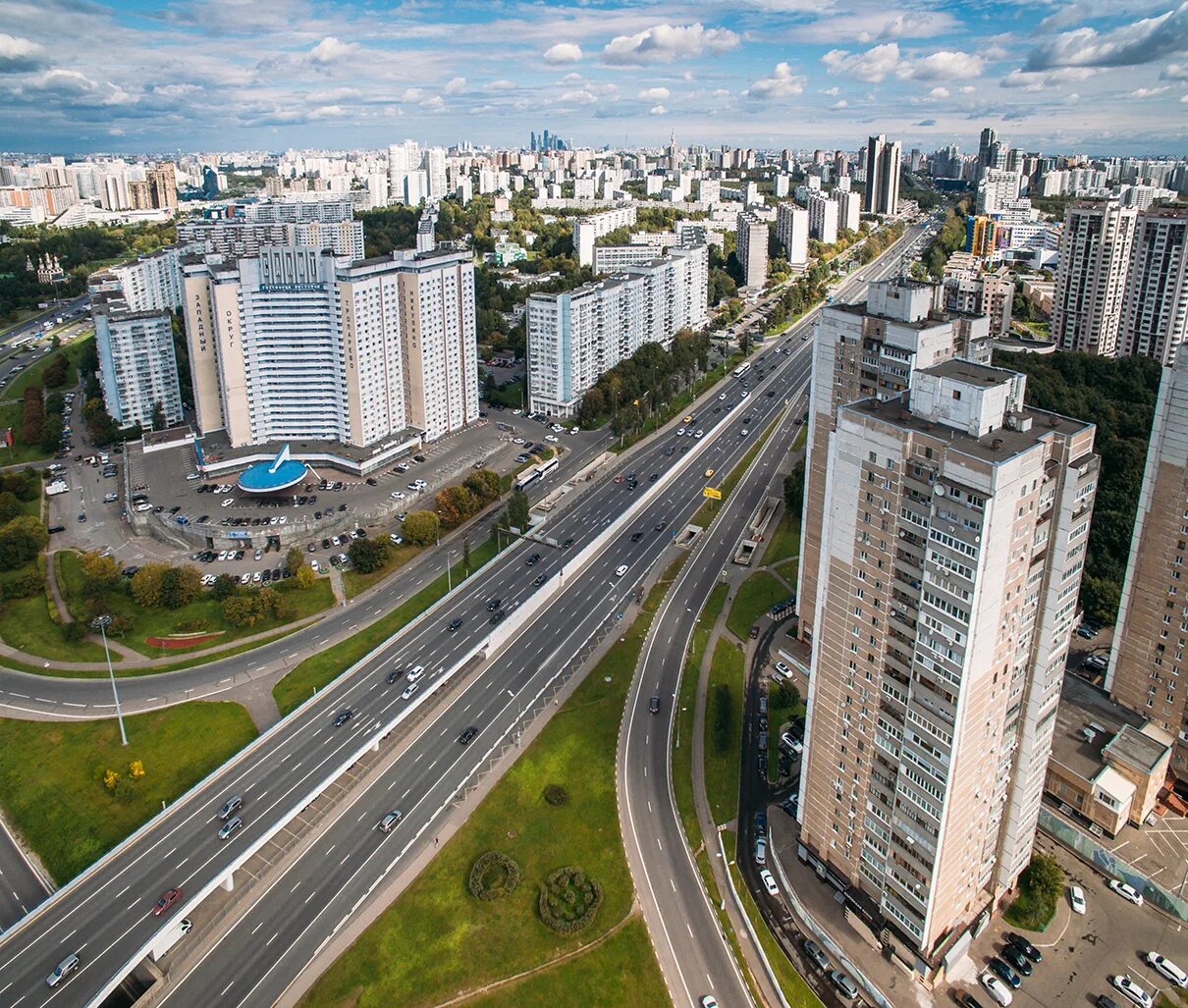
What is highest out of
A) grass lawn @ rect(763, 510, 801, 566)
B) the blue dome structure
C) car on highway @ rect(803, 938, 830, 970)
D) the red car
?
the blue dome structure

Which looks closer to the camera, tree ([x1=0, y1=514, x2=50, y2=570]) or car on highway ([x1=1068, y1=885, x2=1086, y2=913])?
car on highway ([x1=1068, y1=885, x2=1086, y2=913])

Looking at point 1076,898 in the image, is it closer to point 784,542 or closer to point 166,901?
point 784,542

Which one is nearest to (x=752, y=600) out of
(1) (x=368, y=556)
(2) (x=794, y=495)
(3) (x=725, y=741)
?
(2) (x=794, y=495)

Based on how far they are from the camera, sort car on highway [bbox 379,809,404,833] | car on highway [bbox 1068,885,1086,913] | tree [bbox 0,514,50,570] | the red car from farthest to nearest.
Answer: tree [bbox 0,514,50,570], car on highway [bbox 379,809,404,833], car on highway [bbox 1068,885,1086,913], the red car

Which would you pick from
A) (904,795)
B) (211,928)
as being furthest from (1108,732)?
(211,928)

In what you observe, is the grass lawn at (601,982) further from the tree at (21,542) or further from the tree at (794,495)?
the tree at (21,542)

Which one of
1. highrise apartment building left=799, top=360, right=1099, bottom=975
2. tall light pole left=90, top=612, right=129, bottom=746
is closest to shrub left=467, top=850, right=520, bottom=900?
highrise apartment building left=799, top=360, right=1099, bottom=975

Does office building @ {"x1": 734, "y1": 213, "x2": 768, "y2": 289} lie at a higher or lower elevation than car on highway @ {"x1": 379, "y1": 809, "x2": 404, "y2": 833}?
higher

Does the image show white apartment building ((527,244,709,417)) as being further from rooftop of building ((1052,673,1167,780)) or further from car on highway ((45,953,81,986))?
car on highway ((45,953,81,986))
